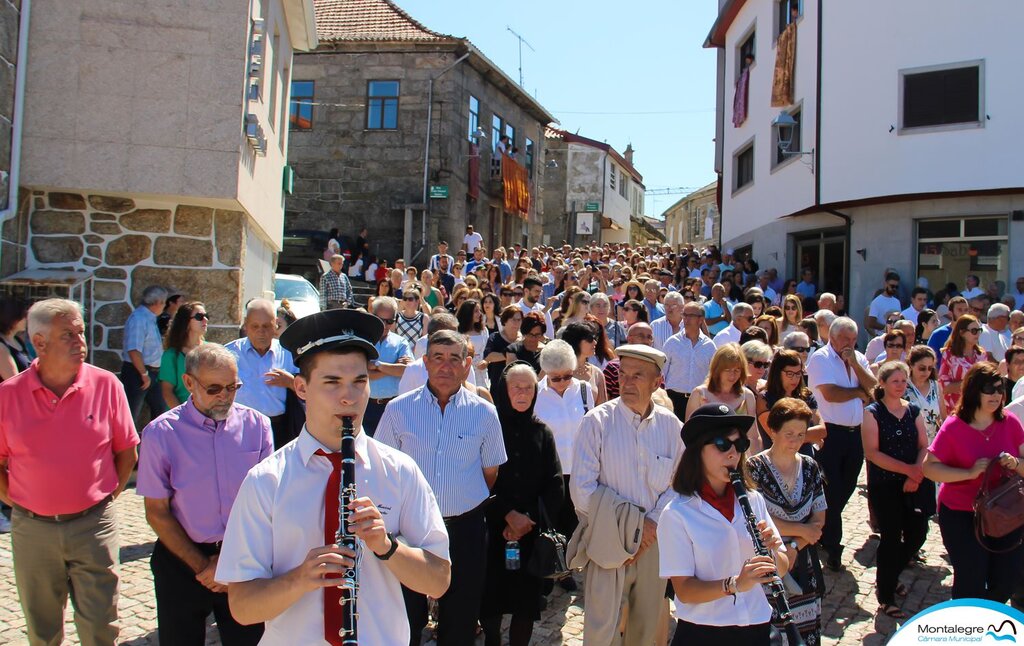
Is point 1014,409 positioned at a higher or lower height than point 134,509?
higher

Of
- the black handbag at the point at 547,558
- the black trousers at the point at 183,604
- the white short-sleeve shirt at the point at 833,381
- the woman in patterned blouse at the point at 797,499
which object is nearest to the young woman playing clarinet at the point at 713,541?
the woman in patterned blouse at the point at 797,499

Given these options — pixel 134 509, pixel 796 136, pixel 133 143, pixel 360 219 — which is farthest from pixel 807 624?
pixel 360 219

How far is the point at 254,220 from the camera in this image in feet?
36.2

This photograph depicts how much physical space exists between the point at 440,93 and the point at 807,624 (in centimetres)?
2277

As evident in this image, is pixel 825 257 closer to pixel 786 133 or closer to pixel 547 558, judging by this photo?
pixel 786 133

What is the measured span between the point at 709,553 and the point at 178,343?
4749mm

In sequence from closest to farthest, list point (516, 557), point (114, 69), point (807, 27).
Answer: point (516, 557) < point (114, 69) < point (807, 27)

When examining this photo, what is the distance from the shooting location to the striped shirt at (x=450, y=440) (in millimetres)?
4750

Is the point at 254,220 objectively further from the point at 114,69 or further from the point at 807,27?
the point at 807,27

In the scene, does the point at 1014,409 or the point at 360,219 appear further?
the point at 360,219

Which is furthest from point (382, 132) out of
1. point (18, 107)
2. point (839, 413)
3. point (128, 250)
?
point (839, 413)

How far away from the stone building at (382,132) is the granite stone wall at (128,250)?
50.1 ft

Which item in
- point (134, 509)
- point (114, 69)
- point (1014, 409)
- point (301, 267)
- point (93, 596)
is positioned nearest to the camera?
point (93, 596)

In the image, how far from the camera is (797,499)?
479 cm
